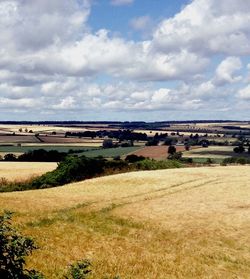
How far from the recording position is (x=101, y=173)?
9319 cm

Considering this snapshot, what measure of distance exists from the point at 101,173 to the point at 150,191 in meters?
31.1

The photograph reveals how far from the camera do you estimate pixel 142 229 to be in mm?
38344

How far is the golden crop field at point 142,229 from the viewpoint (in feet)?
89.2

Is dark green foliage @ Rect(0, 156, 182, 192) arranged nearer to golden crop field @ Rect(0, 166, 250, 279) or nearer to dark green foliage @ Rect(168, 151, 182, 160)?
golden crop field @ Rect(0, 166, 250, 279)

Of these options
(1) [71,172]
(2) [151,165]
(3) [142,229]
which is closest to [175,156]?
(2) [151,165]

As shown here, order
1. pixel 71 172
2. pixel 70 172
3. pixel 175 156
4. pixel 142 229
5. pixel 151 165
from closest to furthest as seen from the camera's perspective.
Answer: pixel 142 229, pixel 70 172, pixel 71 172, pixel 151 165, pixel 175 156

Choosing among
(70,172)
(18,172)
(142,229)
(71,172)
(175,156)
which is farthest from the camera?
(175,156)

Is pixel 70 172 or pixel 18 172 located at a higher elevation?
pixel 70 172

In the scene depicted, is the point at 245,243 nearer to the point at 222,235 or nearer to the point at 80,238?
the point at 222,235

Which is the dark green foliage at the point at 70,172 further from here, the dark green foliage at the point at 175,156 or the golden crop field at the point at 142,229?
the dark green foliage at the point at 175,156

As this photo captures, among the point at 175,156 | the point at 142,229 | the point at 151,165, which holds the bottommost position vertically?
the point at 175,156

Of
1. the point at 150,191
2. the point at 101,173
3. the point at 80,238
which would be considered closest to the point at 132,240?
the point at 80,238

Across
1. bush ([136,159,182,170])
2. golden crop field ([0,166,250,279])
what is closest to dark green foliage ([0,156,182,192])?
bush ([136,159,182,170])

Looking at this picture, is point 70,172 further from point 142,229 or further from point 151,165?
point 142,229
